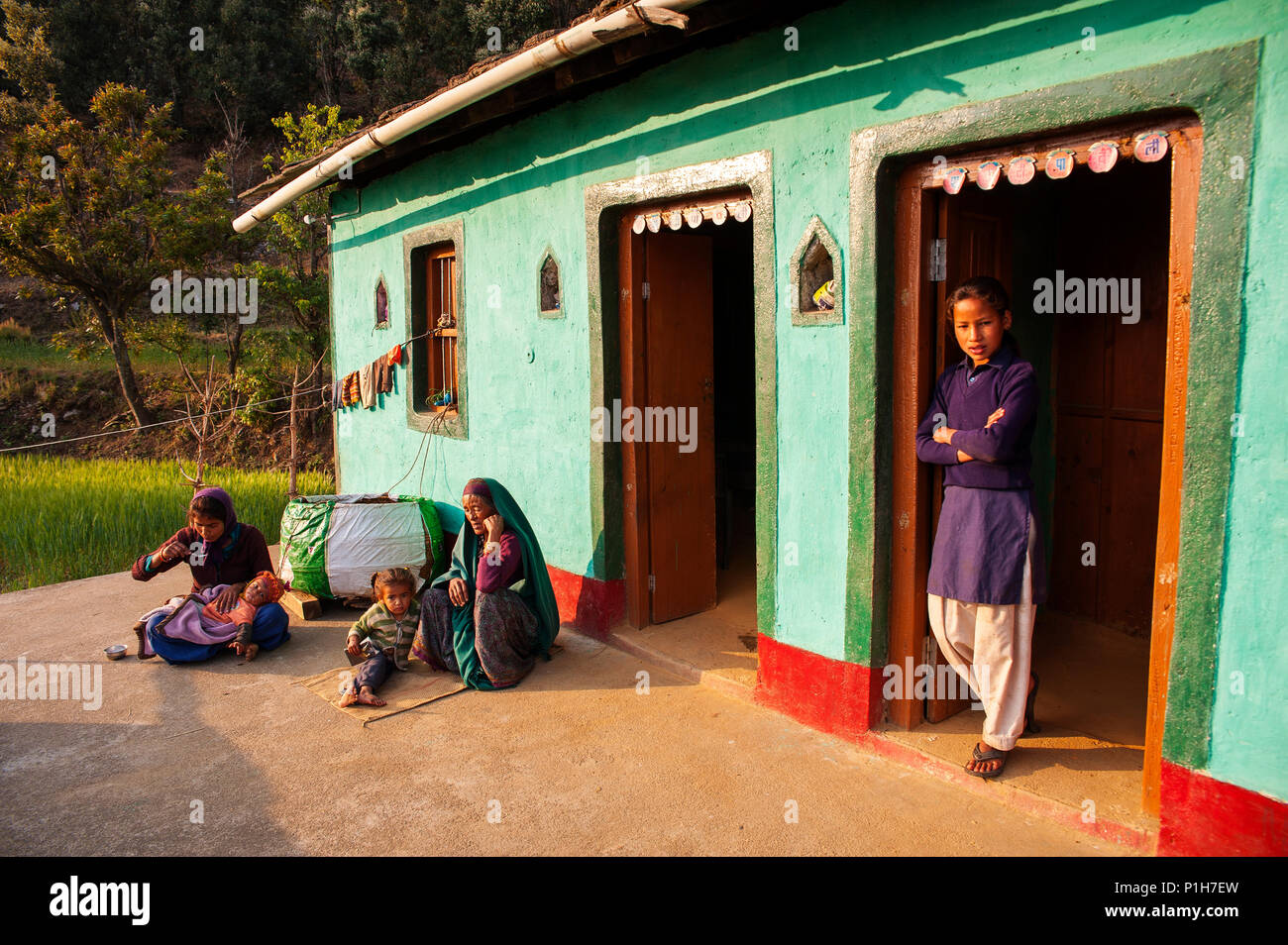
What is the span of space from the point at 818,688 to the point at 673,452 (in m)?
1.99

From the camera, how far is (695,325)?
586 cm

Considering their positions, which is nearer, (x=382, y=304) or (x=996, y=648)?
(x=996, y=648)

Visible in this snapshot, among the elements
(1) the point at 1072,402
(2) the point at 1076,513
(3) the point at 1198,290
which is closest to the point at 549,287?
(1) the point at 1072,402

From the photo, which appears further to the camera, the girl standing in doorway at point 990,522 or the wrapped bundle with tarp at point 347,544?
the wrapped bundle with tarp at point 347,544

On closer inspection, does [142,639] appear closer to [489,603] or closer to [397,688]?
[397,688]

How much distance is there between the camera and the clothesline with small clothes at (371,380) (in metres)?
7.87

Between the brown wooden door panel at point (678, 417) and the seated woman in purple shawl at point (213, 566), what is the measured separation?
244 centimetres

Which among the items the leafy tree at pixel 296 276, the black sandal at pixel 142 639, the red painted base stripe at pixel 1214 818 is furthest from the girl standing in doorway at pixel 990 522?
the leafy tree at pixel 296 276

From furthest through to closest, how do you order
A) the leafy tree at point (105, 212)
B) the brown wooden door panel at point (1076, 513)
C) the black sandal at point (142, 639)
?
1. the leafy tree at point (105, 212)
2. the black sandal at point (142, 639)
3. the brown wooden door panel at point (1076, 513)

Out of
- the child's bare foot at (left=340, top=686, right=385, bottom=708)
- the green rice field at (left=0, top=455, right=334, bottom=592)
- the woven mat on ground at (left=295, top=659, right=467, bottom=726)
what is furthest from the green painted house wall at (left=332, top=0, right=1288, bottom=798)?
the green rice field at (left=0, top=455, right=334, bottom=592)

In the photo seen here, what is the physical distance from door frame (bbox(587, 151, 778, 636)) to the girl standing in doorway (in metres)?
0.92

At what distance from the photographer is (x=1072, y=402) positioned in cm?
530

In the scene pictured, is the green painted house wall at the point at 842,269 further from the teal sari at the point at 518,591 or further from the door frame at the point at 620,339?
the teal sari at the point at 518,591
